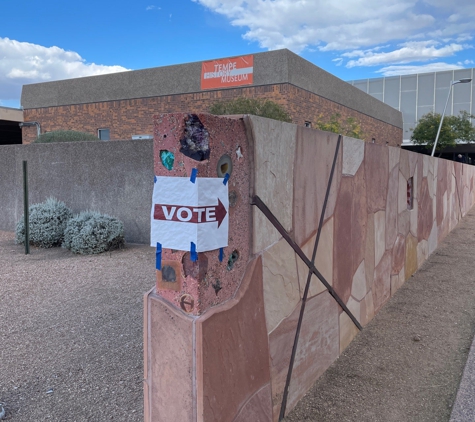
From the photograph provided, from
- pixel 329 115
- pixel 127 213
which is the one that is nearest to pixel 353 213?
pixel 127 213

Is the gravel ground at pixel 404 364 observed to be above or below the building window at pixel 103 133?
below

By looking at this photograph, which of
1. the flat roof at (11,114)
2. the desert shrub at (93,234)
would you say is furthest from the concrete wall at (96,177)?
the flat roof at (11,114)

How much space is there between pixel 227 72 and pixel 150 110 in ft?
15.1

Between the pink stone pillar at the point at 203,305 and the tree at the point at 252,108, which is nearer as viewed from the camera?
the pink stone pillar at the point at 203,305

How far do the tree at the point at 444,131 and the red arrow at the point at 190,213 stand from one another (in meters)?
40.7

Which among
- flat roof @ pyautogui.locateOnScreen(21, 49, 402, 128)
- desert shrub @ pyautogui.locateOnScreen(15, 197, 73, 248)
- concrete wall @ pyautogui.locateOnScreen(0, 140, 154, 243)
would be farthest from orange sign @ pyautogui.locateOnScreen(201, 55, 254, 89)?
desert shrub @ pyautogui.locateOnScreen(15, 197, 73, 248)

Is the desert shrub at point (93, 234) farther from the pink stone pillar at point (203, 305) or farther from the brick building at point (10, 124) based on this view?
the brick building at point (10, 124)

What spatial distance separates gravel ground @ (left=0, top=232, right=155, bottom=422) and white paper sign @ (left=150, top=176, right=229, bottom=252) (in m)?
1.41

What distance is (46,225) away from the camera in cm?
863

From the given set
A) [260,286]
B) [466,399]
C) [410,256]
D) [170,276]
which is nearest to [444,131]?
[410,256]

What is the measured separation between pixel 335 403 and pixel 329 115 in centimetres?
2032

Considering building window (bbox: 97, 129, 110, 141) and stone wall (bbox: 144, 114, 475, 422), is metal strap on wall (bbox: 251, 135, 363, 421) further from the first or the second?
building window (bbox: 97, 129, 110, 141)

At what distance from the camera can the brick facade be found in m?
18.5

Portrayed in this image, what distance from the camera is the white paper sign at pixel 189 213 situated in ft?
6.99
